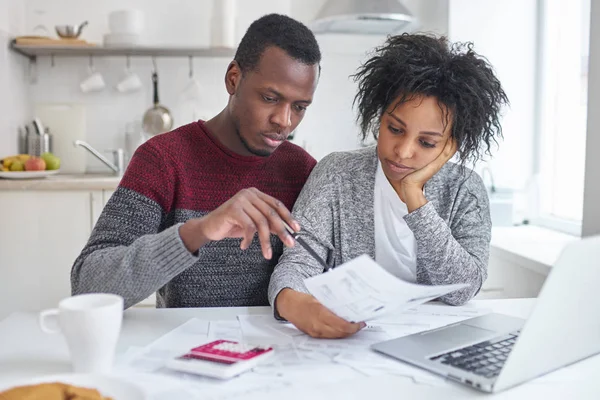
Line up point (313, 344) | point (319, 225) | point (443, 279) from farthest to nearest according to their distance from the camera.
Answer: point (319, 225) < point (443, 279) < point (313, 344)

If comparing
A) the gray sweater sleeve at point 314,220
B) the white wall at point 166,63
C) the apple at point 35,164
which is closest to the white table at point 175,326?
the gray sweater sleeve at point 314,220

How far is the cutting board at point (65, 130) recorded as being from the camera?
339 centimetres

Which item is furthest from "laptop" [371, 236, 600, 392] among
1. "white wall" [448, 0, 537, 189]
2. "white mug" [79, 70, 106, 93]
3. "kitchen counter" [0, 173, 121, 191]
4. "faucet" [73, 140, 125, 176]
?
"white mug" [79, 70, 106, 93]

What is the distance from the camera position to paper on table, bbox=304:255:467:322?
0.81 meters

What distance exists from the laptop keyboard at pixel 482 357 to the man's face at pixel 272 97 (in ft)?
2.02

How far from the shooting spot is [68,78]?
3432mm

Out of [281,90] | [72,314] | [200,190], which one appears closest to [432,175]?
[281,90]

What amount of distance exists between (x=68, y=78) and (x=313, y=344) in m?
2.93

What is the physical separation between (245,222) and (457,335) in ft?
1.24

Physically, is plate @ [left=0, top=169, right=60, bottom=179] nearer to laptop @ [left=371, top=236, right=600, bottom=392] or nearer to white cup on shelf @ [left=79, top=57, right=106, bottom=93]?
white cup on shelf @ [left=79, top=57, right=106, bottom=93]

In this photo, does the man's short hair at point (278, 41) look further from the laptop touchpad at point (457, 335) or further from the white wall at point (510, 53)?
the white wall at point (510, 53)

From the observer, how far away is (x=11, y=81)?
3121mm

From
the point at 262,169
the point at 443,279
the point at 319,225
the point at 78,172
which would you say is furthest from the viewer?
the point at 78,172

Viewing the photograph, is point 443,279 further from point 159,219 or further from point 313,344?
point 159,219
